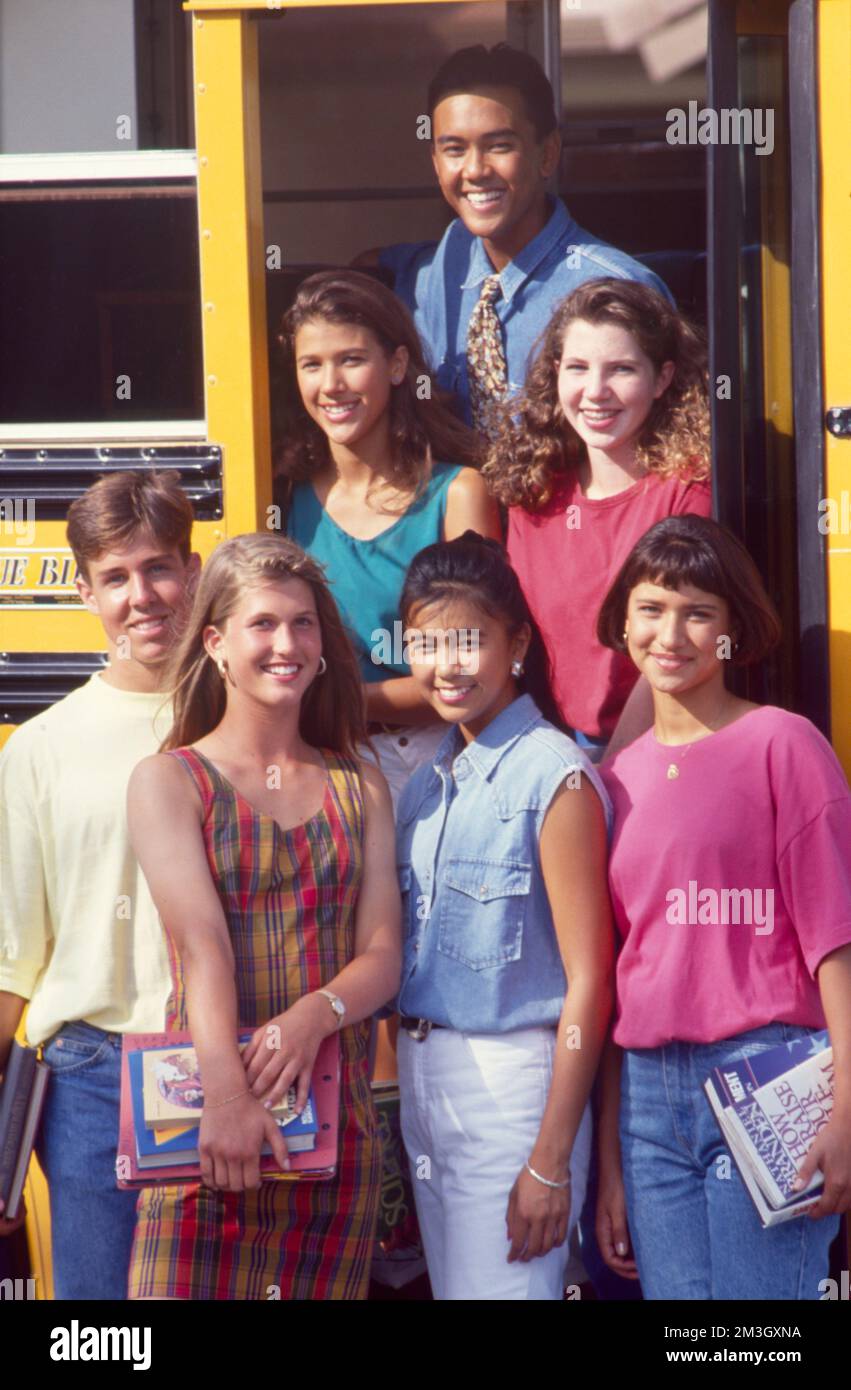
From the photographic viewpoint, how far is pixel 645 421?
2633 millimetres

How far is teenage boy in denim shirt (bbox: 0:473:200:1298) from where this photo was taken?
2336 mm

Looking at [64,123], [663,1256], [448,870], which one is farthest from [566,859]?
[64,123]

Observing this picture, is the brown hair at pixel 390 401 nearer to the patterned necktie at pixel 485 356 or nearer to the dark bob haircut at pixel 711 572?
the patterned necktie at pixel 485 356

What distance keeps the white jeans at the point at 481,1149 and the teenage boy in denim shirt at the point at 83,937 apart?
411 mm

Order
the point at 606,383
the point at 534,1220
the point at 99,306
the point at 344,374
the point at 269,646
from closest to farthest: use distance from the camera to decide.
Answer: the point at 534,1220 → the point at 269,646 → the point at 606,383 → the point at 344,374 → the point at 99,306

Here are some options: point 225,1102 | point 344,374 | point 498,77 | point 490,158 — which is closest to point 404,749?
point 344,374

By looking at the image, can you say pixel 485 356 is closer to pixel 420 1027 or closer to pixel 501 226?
pixel 501 226

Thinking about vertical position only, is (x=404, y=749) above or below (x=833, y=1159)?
above

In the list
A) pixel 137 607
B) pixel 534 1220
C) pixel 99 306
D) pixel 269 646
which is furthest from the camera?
pixel 99 306

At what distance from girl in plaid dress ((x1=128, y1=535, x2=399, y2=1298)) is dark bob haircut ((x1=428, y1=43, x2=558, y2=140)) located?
0.91 meters

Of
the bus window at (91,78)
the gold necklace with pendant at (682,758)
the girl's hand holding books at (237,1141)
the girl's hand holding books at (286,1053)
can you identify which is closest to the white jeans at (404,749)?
the gold necklace with pendant at (682,758)

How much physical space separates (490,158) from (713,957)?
138 cm
